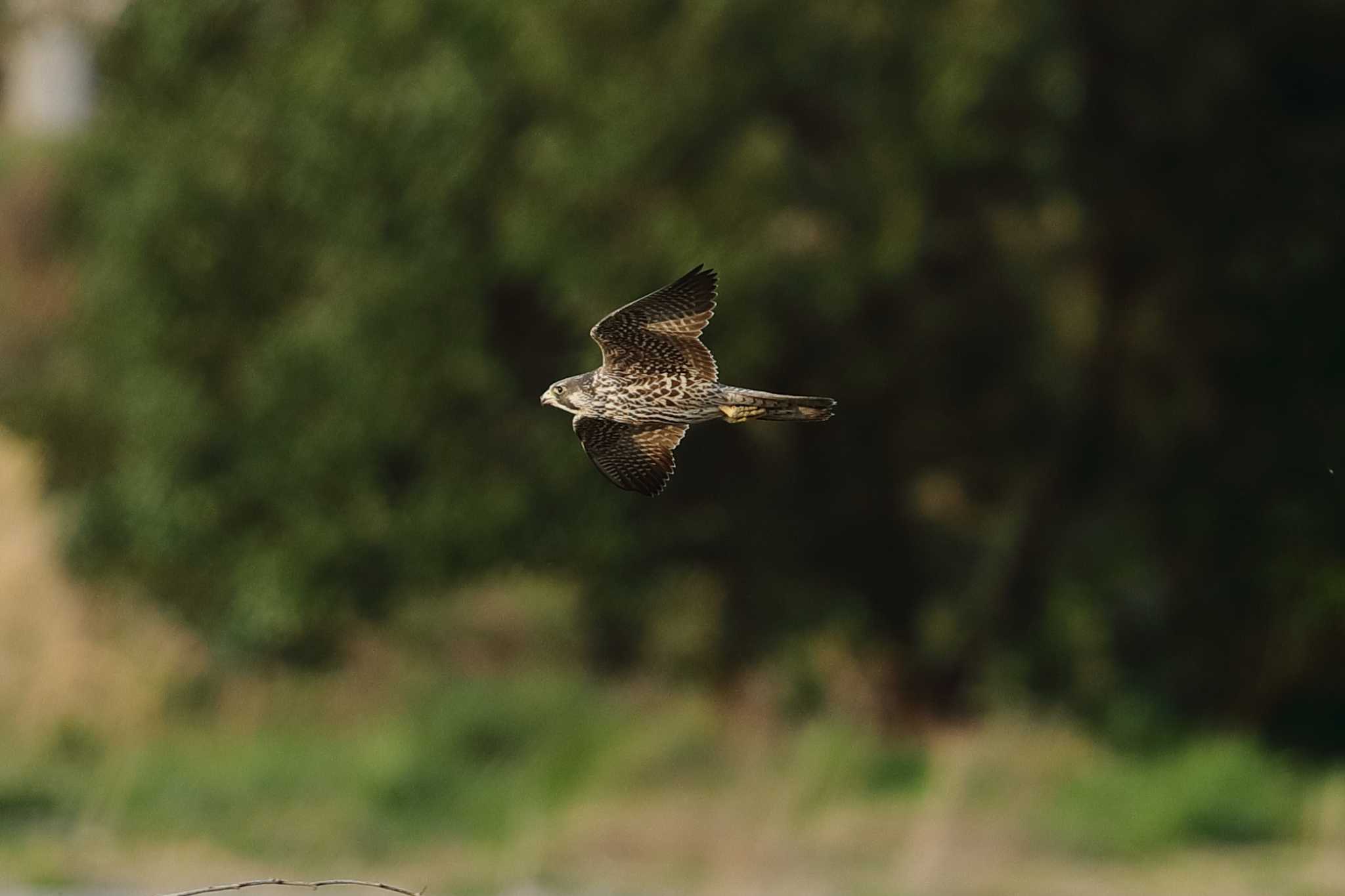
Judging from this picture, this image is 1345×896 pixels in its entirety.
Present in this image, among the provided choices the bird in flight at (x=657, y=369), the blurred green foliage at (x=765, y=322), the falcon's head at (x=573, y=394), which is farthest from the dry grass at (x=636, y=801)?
the bird in flight at (x=657, y=369)

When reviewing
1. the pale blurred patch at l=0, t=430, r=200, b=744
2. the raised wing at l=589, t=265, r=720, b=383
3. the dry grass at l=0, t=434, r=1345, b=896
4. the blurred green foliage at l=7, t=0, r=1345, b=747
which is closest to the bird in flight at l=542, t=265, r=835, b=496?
the raised wing at l=589, t=265, r=720, b=383

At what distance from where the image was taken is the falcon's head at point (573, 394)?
264 inches

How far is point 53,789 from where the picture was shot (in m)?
14.6

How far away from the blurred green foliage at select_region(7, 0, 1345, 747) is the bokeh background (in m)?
0.03

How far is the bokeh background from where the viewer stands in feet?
46.0

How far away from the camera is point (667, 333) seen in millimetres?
6629

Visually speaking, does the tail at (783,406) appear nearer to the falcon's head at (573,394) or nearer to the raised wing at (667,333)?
the raised wing at (667,333)

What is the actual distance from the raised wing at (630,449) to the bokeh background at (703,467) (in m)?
6.50

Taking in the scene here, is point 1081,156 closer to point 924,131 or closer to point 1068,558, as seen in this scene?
point 924,131

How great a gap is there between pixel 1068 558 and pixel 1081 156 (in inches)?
→ 102

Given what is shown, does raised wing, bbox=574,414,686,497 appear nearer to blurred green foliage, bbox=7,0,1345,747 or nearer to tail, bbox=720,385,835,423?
tail, bbox=720,385,835,423

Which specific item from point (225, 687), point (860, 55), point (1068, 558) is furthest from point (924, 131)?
point (225, 687)

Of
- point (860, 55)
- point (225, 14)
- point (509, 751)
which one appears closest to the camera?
point (860, 55)

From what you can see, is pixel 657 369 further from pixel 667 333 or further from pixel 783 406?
pixel 783 406
